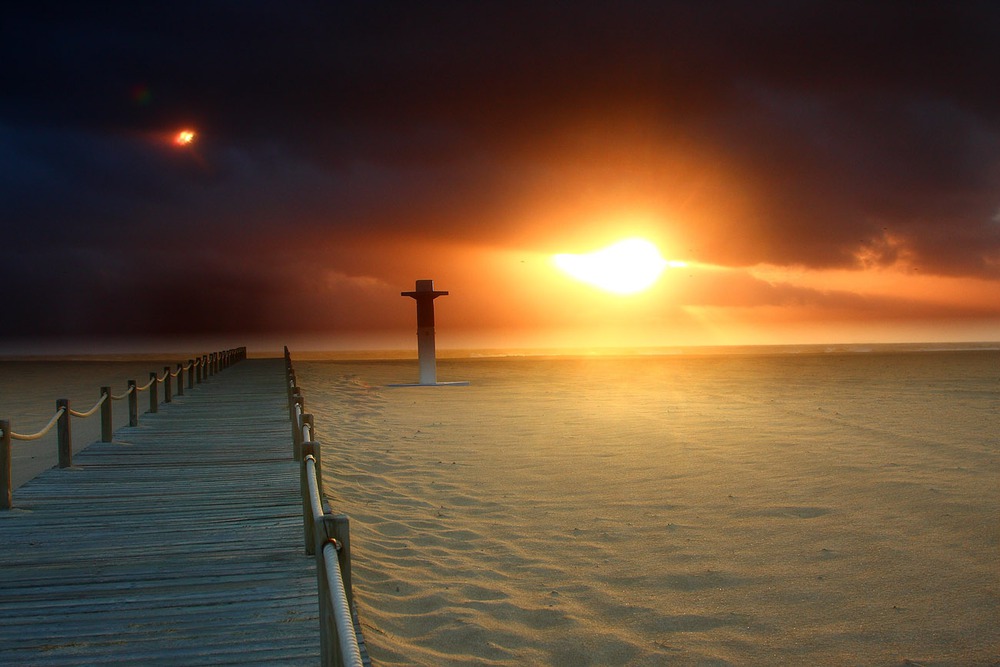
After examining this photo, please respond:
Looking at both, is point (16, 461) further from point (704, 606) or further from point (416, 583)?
point (704, 606)

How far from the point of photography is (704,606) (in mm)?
5105

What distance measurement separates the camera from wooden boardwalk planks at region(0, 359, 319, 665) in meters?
3.66

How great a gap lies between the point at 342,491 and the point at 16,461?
22.9ft

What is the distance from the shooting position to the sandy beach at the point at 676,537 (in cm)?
461

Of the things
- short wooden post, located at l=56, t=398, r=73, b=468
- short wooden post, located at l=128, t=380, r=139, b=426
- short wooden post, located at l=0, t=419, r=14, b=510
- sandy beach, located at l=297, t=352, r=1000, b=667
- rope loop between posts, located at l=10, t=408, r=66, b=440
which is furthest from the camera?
short wooden post, located at l=128, t=380, r=139, b=426

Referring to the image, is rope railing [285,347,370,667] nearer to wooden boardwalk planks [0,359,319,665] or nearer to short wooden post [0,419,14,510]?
wooden boardwalk planks [0,359,319,665]

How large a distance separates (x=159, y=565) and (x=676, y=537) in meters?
4.14

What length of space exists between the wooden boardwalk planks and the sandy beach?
0.74 m

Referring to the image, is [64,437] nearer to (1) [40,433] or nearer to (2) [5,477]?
(1) [40,433]

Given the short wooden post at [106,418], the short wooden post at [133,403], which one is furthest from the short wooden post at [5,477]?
the short wooden post at [133,403]

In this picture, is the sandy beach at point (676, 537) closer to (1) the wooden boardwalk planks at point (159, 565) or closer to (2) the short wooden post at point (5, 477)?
(1) the wooden boardwalk planks at point (159, 565)

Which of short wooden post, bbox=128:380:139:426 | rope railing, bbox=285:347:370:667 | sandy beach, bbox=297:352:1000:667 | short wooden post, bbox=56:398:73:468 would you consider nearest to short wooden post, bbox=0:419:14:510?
short wooden post, bbox=56:398:73:468

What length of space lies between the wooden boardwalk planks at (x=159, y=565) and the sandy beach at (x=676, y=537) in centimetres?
74

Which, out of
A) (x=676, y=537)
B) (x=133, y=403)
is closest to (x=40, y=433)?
(x=133, y=403)
